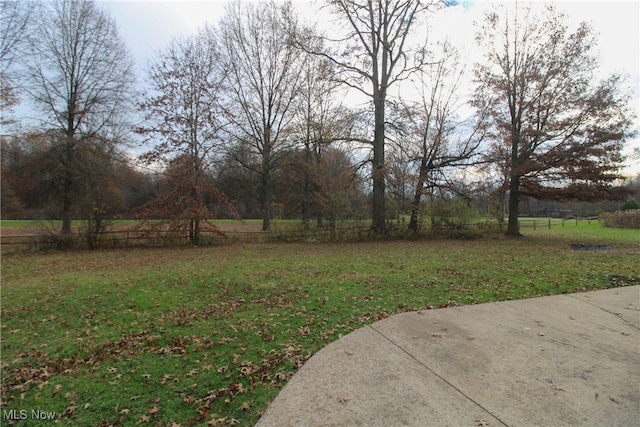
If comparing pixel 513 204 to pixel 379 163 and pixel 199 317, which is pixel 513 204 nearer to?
pixel 379 163

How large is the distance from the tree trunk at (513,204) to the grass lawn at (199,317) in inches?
400

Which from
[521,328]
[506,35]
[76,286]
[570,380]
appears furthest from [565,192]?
[76,286]

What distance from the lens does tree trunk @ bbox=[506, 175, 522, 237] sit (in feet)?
64.1

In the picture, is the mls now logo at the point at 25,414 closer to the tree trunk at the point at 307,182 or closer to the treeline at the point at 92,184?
the treeline at the point at 92,184

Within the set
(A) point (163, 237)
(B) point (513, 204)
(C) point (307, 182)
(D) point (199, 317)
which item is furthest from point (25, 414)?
(C) point (307, 182)

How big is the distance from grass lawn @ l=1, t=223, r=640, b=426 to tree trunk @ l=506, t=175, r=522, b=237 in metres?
10.2

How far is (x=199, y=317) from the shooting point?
16.6ft

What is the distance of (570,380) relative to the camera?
10.0 feet

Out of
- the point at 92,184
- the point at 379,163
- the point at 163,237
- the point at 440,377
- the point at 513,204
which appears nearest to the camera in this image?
the point at 440,377

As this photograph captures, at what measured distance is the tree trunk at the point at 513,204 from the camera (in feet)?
64.1

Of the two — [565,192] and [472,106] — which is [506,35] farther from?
[565,192]

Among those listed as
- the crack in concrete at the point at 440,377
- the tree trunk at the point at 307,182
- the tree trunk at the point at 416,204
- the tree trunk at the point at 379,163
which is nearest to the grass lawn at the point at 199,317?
the crack in concrete at the point at 440,377

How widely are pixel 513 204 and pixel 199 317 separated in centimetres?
2072

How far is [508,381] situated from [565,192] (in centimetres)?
1915
